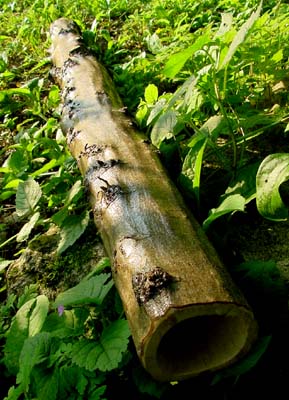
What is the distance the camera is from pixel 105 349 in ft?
4.79

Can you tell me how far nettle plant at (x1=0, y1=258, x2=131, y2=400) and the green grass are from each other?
16 millimetres

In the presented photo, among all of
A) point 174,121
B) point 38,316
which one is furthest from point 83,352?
point 174,121

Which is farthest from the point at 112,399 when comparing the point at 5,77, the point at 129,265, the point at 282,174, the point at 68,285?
the point at 5,77

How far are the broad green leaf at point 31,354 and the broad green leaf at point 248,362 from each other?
0.57m

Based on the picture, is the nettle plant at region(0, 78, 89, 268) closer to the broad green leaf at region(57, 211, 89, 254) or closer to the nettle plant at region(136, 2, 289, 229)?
the broad green leaf at region(57, 211, 89, 254)

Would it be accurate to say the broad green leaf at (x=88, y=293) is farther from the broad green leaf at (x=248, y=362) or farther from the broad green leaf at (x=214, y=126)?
the broad green leaf at (x=214, y=126)

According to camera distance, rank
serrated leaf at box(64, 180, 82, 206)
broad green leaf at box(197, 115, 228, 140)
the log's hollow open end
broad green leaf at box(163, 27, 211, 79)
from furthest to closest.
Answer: serrated leaf at box(64, 180, 82, 206) → broad green leaf at box(197, 115, 228, 140) → broad green leaf at box(163, 27, 211, 79) → the log's hollow open end

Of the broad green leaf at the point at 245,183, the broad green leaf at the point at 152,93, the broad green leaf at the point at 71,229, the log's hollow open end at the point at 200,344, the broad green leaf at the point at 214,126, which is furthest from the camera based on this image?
the broad green leaf at the point at 152,93

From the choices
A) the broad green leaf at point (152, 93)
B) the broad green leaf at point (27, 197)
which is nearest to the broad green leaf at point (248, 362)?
→ the broad green leaf at point (27, 197)

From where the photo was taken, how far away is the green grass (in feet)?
5.53

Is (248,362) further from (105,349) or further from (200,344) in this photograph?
(105,349)

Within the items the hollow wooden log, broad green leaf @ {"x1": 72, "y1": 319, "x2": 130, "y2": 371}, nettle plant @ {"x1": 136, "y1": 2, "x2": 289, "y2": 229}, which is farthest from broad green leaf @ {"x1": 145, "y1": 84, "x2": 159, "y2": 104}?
broad green leaf @ {"x1": 72, "y1": 319, "x2": 130, "y2": 371}

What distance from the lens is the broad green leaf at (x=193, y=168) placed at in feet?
6.39

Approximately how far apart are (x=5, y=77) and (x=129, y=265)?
3038mm
